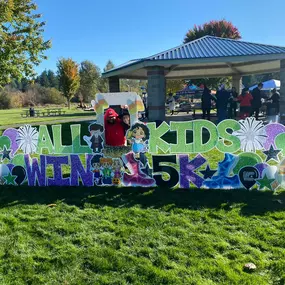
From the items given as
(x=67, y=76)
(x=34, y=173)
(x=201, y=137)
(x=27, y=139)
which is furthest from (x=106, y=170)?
(x=67, y=76)

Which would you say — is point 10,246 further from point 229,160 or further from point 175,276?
point 229,160

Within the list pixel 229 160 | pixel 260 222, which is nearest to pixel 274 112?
pixel 229 160

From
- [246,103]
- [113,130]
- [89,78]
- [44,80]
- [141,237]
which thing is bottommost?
[141,237]

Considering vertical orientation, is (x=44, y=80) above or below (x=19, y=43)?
above

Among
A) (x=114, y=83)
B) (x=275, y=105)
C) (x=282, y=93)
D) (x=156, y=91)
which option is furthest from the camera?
(x=114, y=83)

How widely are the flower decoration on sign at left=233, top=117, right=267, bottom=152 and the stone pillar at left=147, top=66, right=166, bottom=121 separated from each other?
8.25 m

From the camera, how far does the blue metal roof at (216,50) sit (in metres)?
12.0

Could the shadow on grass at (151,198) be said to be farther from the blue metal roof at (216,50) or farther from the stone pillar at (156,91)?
the stone pillar at (156,91)

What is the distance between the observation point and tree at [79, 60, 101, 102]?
5312 centimetres

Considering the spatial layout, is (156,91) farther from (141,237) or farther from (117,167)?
(141,237)

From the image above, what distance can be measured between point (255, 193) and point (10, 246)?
12.4 feet

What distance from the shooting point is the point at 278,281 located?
111 inches

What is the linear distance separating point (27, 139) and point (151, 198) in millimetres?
2728

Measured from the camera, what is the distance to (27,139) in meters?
5.84
